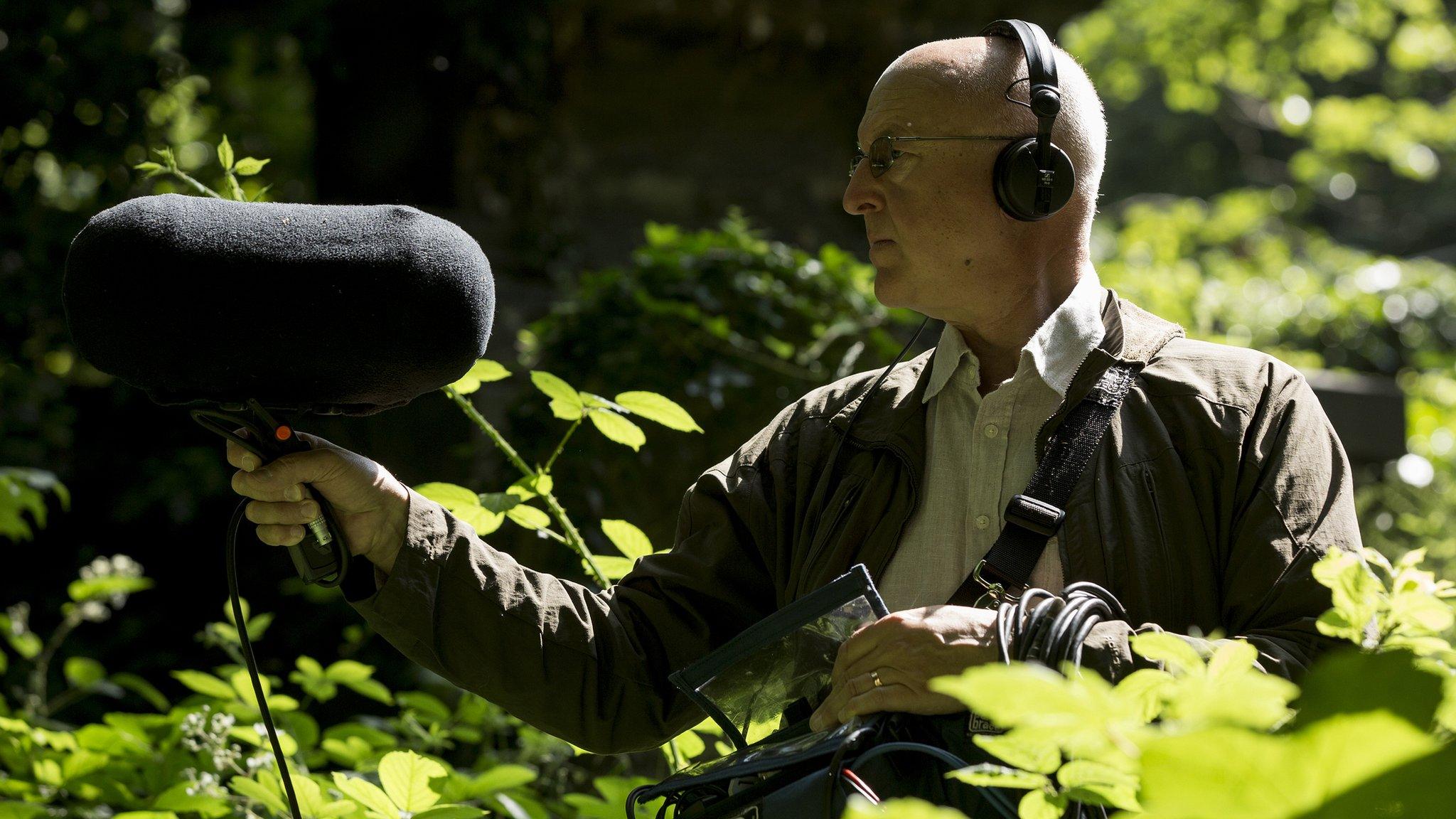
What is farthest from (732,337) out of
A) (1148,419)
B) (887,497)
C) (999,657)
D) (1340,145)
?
(1340,145)

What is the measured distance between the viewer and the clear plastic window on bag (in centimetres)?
148

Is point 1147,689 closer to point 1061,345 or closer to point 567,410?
point 1061,345

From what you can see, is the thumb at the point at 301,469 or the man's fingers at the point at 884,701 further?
the thumb at the point at 301,469

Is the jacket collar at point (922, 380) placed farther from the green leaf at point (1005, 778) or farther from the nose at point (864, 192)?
the green leaf at point (1005, 778)

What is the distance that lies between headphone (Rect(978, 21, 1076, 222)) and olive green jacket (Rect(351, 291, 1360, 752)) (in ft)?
0.60

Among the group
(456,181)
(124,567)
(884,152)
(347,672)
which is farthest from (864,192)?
(456,181)

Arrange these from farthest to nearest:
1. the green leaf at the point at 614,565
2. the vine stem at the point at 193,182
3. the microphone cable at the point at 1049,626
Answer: the green leaf at the point at 614,565
the vine stem at the point at 193,182
the microphone cable at the point at 1049,626

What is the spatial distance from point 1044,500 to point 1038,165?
1.58 feet

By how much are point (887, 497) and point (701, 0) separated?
11.5 ft

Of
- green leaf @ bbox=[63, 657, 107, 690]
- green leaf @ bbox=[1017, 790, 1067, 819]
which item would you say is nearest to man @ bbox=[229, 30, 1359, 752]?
green leaf @ bbox=[1017, 790, 1067, 819]

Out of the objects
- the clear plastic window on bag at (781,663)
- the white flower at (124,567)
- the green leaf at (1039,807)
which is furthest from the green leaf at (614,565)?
the white flower at (124,567)

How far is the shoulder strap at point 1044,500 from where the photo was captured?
5.17ft

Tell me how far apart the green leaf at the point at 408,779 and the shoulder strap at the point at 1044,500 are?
72 centimetres

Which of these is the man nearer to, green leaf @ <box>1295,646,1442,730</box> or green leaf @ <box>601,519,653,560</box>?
green leaf @ <box>601,519,653,560</box>
